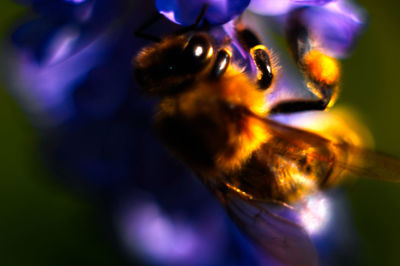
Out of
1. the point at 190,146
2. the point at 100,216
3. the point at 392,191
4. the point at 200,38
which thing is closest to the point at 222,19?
the point at 200,38

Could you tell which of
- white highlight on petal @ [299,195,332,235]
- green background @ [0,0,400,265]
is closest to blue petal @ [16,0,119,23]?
white highlight on petal @ [299,195,332,235]

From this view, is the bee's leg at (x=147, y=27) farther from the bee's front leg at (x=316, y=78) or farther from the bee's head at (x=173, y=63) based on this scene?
the bee's front leg at (x=316, y=78)

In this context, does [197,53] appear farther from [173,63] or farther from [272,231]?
[272,231]

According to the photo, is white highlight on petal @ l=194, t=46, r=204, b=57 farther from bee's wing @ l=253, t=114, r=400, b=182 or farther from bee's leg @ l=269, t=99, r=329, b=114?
bee's leg @ l=269, t=99, r=329, b=114

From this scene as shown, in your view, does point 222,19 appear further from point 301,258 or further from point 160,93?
point 301,258

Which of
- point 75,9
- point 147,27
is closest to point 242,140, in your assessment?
point 147,27

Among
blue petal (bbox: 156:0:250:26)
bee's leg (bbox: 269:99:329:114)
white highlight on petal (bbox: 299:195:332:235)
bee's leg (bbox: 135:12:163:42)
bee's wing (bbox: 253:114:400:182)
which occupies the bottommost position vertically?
white highlight on petal (bbox: 299:195:332:235)
